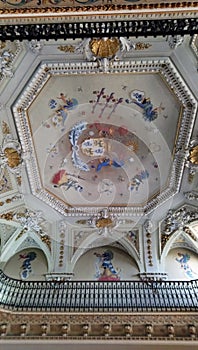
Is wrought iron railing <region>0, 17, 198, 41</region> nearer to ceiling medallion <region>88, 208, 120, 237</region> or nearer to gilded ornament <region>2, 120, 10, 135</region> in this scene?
gilded ornament <region>2, 120, 10, 135</region>

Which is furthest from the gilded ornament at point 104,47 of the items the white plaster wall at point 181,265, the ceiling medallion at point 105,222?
the white plaster wall at point 181,265

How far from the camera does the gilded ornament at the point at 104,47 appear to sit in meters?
7.24

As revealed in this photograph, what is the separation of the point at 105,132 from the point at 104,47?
261cm

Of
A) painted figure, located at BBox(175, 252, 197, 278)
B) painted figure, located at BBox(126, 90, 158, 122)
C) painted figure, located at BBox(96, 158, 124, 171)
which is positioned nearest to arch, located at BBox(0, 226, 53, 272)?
painted figure, located at BBox(96, 158, 124, 171)

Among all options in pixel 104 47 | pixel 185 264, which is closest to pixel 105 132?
pixel 104 47

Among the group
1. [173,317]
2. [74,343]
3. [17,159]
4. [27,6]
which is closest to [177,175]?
[173,317]

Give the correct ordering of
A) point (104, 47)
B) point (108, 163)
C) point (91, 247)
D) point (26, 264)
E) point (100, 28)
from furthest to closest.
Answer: point (91, 247)
point (26, 264)
point (108, 163)
point (104, 47)
point (100, 28)

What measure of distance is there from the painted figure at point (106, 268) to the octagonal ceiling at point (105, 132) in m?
2.07

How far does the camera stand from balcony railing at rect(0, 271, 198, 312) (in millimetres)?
7762

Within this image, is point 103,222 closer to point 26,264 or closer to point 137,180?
point 137,180

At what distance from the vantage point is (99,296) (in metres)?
8.66

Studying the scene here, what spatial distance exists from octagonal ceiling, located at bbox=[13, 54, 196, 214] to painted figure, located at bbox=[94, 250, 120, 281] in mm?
2067

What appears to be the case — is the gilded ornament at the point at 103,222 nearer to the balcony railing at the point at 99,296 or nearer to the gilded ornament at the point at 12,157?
the balcony railing at the point at 99,296

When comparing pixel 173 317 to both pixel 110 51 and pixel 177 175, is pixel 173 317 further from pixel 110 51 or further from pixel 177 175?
pixel 110 51
